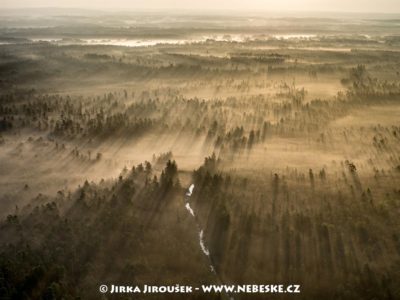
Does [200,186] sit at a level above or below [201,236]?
above

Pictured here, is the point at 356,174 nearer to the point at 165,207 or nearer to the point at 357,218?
the point at 357,218

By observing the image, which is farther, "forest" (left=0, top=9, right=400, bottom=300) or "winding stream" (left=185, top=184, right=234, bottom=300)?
"winding stream" (left=185, top=184, right=234, bottom=300)

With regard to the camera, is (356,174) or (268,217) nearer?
(268,217)

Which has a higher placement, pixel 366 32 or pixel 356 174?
pixel 366 32

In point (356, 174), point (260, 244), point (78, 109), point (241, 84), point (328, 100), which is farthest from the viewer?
point (241, 84)

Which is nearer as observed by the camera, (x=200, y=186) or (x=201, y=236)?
(x=201, y=236)

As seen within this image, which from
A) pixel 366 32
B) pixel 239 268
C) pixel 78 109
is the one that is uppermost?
pixel 366 32

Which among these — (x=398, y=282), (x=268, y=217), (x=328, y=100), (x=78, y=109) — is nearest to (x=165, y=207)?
(x=268, y=217)

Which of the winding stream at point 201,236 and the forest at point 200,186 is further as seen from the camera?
the winding stream at point 201,236
